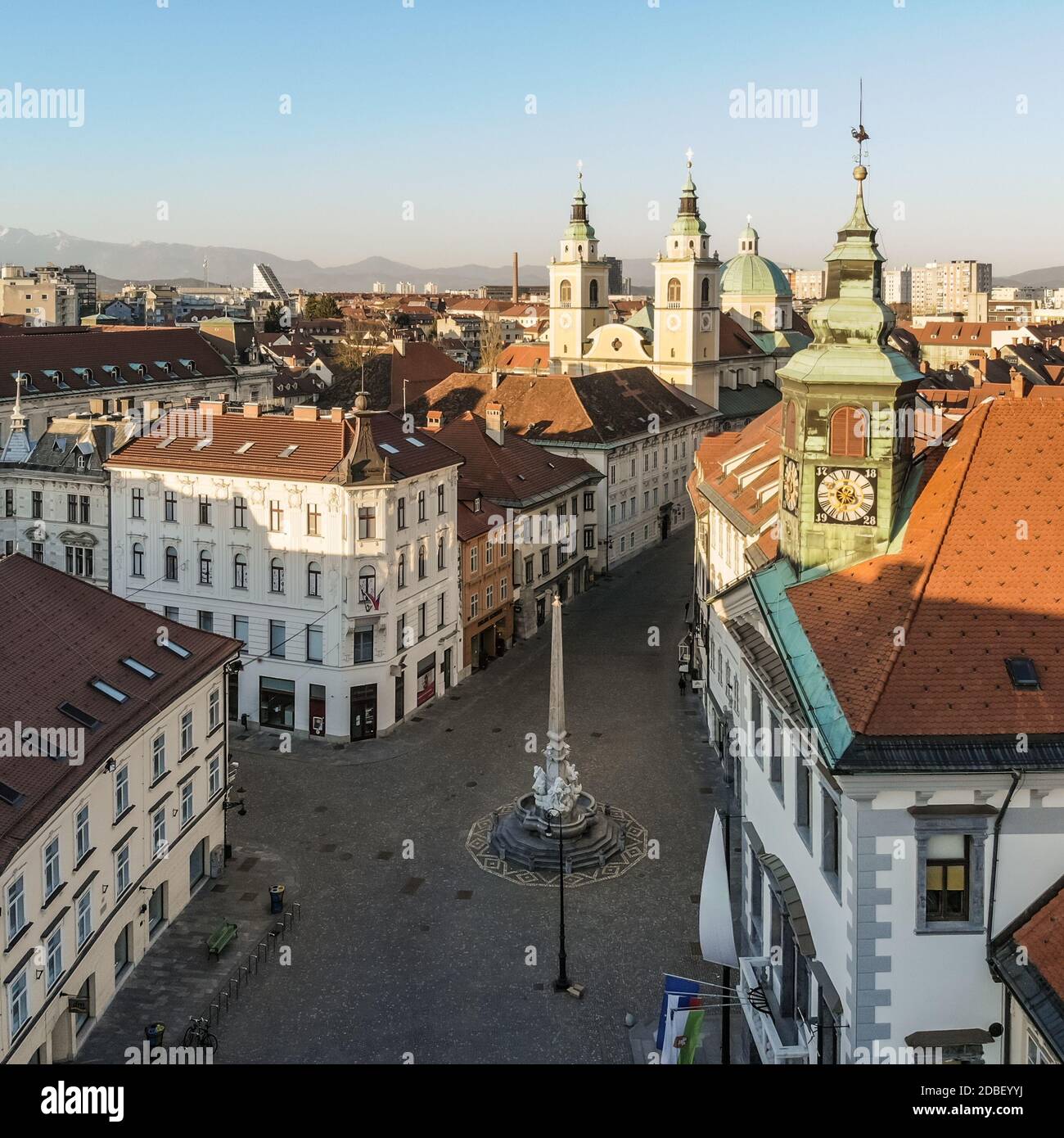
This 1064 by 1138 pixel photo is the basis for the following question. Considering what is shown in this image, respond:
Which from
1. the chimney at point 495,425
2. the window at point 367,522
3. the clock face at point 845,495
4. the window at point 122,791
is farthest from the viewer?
the chimney at point 495,425

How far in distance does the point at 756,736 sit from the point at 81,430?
120 ft

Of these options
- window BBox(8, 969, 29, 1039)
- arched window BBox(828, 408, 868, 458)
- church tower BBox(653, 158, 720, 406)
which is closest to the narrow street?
window BBox(8, 969, 29, 1039)

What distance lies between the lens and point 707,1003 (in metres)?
26.2

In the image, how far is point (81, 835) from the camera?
25531 millimetres

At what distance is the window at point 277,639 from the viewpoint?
4600 cm

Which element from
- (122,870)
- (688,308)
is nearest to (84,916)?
(122,870)

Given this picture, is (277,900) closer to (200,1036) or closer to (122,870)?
(122,870)

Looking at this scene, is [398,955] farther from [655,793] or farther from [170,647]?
[655,793]

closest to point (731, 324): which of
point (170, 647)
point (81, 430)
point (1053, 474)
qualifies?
point (81, 430)

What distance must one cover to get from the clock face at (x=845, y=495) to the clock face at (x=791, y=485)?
49 centimetres

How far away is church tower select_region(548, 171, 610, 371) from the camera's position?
106 m

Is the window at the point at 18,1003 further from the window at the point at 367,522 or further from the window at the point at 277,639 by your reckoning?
the window at the point at 367,522

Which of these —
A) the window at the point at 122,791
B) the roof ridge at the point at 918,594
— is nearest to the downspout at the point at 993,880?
the roof ridge at the point at 918,594

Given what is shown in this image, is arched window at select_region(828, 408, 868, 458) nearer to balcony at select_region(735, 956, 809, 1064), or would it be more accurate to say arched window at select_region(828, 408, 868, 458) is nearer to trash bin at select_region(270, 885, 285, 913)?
balcony at select_region(735, 956, 809, 1064)
